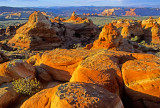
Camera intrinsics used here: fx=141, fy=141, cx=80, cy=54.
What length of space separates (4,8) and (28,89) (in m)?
196

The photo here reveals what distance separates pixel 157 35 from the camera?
27844 mm

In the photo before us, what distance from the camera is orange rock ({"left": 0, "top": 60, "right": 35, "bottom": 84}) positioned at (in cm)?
686

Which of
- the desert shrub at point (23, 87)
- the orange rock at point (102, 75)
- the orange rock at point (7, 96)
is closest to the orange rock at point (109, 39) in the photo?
the orange rock at point (102, 75)

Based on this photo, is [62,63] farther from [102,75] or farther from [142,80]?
[142,80]

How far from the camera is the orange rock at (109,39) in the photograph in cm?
1316

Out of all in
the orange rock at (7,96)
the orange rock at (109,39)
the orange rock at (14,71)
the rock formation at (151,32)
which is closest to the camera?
the orange rock at (7,96)

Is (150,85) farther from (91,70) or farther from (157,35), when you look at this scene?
(157,35)

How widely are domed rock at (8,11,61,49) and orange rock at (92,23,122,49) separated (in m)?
11.3

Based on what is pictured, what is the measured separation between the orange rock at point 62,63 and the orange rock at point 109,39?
6.08 m

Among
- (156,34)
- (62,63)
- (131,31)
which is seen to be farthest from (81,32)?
(62,63)

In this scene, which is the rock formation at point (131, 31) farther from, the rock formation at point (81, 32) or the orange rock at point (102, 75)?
the orange rock at point (102, 75)

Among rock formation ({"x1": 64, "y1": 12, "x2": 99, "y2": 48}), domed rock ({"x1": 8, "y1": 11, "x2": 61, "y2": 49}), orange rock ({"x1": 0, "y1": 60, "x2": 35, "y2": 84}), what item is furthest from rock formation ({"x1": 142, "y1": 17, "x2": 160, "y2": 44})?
orange rock ({"x1": 0, "y1": 60, "x2": 35, "y2": 84})

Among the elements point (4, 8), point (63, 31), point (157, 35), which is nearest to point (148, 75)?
point (63, 31)

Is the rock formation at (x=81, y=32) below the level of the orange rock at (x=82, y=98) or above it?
below
